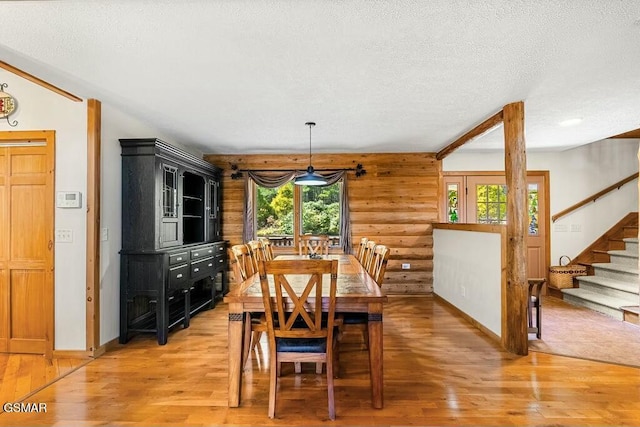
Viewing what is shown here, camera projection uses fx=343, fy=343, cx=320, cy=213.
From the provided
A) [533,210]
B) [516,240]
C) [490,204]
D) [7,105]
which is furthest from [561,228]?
[7,105]

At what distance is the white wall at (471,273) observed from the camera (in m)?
3.62

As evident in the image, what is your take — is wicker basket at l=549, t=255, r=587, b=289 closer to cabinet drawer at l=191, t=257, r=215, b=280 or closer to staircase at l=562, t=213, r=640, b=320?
staircase at l=562, t=213, r=640, b=320

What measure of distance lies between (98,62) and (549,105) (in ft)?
13.2

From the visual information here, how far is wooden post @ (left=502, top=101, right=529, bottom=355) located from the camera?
3229 mm

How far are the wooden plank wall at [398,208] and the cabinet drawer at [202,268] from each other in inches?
90.2

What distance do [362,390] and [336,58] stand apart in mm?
2395

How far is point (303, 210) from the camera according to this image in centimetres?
592

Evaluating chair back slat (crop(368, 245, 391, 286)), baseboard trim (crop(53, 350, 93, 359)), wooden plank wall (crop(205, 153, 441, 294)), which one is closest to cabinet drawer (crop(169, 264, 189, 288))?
baseboard trim (crop(53, 350, 93, 359))

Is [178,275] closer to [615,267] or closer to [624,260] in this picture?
[615,267]

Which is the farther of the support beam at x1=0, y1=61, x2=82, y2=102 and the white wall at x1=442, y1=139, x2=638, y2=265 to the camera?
the white wall at x1=442, y1=139, x2=638, y2=265

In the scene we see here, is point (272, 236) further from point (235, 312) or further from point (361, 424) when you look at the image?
point (361, 424)

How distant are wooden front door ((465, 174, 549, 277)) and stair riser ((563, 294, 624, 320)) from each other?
726 mm

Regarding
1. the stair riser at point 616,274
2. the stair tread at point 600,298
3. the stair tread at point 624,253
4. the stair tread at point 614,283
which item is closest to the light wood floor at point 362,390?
the stair tread at point 600,298

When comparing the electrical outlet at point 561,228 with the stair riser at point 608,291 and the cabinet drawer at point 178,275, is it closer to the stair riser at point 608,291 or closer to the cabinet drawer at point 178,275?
the stair riser at point 608,291
